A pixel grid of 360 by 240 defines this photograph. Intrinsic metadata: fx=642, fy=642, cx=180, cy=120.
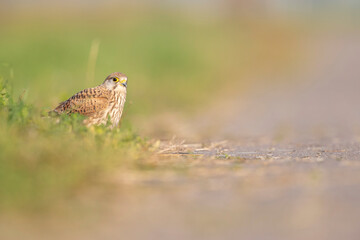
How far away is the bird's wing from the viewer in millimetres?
6281

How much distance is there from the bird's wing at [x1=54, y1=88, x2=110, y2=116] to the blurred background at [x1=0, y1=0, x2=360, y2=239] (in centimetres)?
25

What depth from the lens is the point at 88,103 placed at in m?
6.30

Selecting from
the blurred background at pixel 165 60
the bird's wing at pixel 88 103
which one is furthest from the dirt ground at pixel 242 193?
the blurred background at pixel 165 60

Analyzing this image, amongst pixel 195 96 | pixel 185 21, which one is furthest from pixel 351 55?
pixel 195 96

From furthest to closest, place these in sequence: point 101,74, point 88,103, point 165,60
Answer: point 165,60 → point 101,74 → point 88,103

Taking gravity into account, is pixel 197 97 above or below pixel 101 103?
below

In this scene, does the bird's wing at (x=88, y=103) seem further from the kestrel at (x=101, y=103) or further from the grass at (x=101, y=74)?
the grass at (x=101, y=74)

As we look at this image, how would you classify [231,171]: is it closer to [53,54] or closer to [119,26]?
[53,54]

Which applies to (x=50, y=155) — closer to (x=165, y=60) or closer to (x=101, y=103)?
(x=101, y=103)

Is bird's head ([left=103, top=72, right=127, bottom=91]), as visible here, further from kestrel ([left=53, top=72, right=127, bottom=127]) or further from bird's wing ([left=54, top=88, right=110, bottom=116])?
bird's wing ([left=54, top=88, right=110, bottom=116])

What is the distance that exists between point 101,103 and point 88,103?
0.42ft

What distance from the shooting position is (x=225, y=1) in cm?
3591

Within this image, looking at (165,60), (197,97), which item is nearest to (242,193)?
(197,97)

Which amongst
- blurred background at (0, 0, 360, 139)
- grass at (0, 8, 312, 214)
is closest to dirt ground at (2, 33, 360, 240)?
grass at (0, 8, 312, 214)
